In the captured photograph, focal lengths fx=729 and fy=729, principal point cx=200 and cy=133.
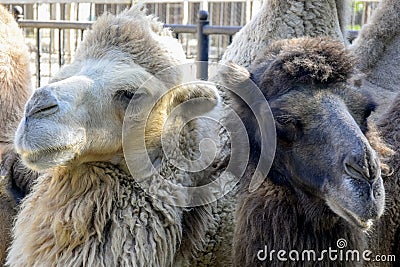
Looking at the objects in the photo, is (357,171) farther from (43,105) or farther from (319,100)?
(43,105)

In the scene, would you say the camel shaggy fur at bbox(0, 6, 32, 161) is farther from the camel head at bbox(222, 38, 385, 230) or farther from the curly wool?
the camel head at bbox(222, 38, 385, 230)

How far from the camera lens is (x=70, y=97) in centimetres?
255

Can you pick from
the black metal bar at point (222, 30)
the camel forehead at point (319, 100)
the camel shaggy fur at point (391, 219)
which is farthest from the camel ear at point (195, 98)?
the black metal bar at point (222, 30)

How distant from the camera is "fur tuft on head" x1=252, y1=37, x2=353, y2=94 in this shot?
261cm

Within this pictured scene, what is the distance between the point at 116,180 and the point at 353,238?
Result: 3.03 feet

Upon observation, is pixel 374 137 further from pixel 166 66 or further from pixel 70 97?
pixel 70 97

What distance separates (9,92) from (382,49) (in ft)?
7.12

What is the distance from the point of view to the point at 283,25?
3768mm

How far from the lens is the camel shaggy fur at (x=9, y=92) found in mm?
3455

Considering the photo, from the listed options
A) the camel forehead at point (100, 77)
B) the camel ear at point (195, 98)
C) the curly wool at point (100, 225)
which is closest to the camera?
the camel forehead at point (100, 77)

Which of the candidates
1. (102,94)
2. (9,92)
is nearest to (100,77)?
(102,94)

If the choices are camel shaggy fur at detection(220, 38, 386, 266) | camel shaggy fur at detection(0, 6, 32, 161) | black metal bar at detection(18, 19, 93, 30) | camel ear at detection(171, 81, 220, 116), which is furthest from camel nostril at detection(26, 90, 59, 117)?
black metal bar at detection(18, 19, 93, 30)

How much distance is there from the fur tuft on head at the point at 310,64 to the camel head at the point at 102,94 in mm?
308

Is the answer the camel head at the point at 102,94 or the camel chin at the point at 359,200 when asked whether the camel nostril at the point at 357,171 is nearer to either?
the camel chin at the point at 359,200
